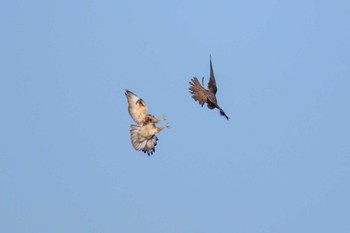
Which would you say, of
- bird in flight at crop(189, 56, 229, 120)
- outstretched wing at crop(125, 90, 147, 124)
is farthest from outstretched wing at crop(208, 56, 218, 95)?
outstretched wing at crop(125, 90, 147, 124)

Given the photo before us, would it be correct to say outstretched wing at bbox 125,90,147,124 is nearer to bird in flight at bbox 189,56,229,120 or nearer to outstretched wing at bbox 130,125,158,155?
outstretched wing at bbox 130,125,158,155

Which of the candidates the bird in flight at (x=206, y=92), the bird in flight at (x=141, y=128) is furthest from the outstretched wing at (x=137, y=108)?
the bird in flight at (x=206, y=92)

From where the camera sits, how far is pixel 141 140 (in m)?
38.5

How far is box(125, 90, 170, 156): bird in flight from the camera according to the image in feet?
125

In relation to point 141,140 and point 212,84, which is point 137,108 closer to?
point 141,140

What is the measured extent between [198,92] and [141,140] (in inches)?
189

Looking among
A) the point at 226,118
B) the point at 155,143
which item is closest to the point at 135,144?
the point at 155,143

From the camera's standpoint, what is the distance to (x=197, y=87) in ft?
137

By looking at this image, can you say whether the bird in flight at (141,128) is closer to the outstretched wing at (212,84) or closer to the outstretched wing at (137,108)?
the outstretched wing at (137,108)

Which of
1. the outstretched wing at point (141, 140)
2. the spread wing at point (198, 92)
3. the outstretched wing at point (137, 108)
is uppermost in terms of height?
the spread wing at point (198, 92)

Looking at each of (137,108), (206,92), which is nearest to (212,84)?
(206,92)

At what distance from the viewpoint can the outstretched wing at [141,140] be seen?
38.4m

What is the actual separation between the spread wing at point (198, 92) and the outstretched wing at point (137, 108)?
164 inches

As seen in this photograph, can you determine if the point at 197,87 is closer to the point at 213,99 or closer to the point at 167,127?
Answer: the point at 213,99
